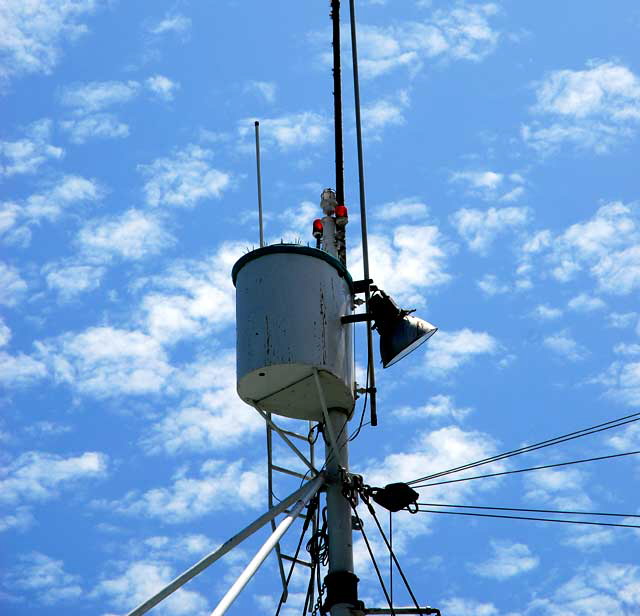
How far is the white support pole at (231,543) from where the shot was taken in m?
14.8

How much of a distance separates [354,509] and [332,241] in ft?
14.9

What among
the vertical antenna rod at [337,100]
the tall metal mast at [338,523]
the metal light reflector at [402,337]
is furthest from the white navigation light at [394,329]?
the vertical antenna rod at [337,100]

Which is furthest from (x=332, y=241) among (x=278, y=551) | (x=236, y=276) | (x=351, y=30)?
(x=278, y=551)

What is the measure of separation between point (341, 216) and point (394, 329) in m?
Result: 2.45

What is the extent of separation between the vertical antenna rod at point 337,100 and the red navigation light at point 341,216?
314mm

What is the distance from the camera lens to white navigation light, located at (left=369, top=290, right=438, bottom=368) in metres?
18.6

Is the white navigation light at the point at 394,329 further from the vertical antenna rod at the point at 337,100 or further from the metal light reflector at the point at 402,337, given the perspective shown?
the vertical antenna rod at the point at 337,100

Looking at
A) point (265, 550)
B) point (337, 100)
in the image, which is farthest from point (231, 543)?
point (337, 100)

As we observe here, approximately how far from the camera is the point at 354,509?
17.9 metres

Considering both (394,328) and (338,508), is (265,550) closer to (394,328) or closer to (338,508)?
(338,508)

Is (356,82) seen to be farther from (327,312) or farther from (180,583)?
(180,583)

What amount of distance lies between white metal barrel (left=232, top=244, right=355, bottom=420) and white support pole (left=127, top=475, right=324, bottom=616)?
1.26 meters

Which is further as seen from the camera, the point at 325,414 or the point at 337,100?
the point at 337,100

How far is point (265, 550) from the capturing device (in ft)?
51.4
